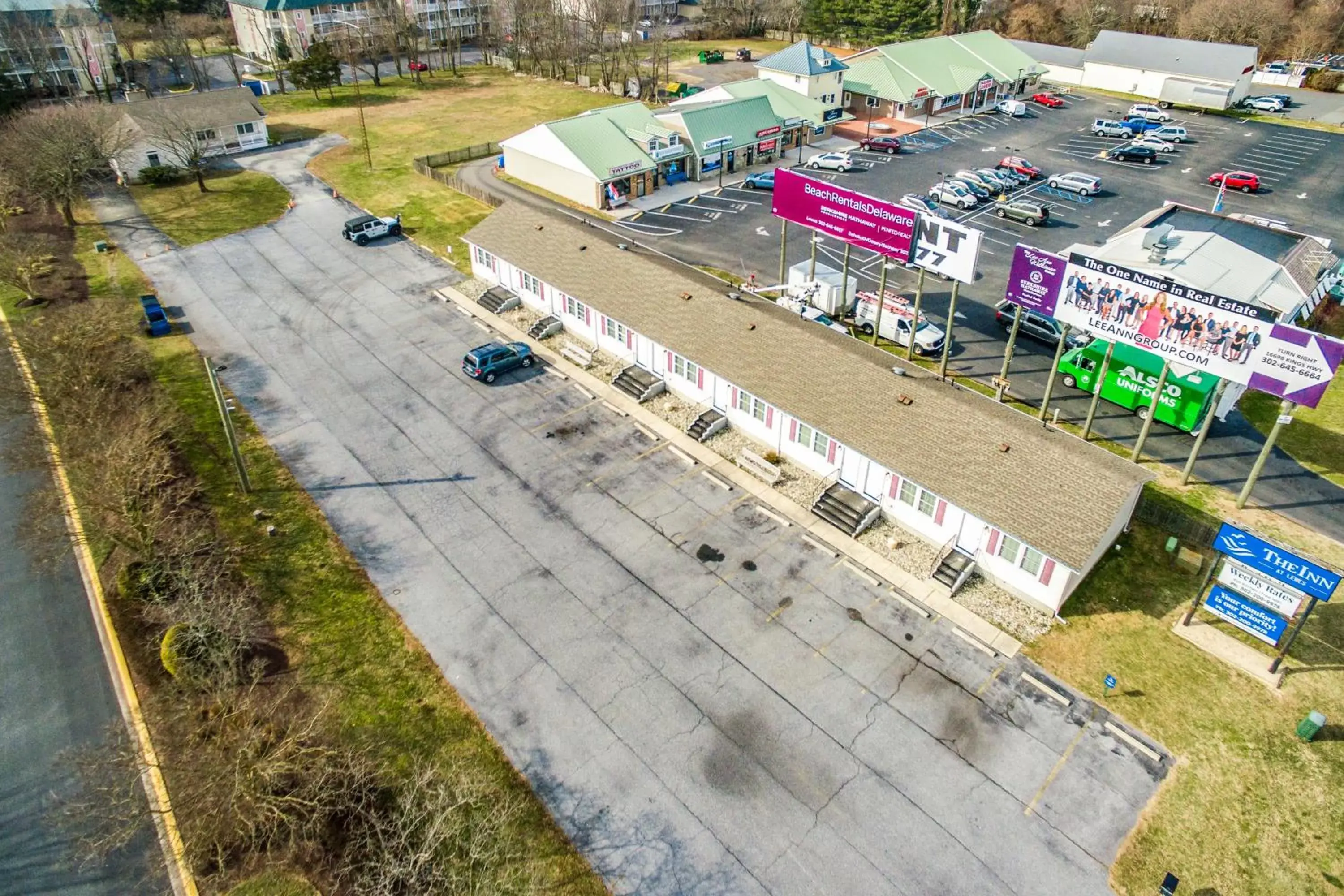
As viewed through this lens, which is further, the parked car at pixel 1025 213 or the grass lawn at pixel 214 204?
the grass lawn at pixel 214 204

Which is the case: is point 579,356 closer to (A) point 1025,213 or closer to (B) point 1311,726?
(B) point 1311,726

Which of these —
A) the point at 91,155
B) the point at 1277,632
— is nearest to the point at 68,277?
the point at 91,155

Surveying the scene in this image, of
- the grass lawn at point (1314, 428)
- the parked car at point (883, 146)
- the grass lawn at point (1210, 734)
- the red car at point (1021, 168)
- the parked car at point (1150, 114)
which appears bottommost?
the grass lawn at point (1210, 734)

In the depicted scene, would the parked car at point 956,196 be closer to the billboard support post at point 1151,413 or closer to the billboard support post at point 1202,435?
the billboard support post at point 1151,413

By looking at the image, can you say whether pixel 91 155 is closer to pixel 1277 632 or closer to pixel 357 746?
pixel 357 746

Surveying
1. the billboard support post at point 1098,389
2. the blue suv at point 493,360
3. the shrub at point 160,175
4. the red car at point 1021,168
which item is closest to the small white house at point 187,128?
the shrub at point 160,175
